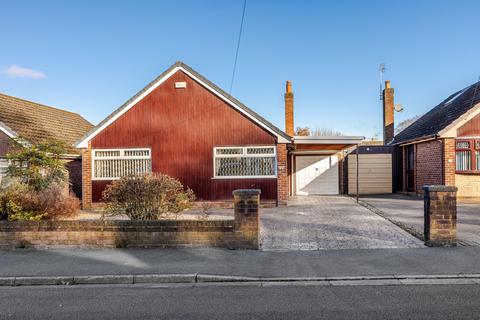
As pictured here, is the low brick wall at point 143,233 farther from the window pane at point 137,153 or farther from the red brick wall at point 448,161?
the red brick wall at point 448,161

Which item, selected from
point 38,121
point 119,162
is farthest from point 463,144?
point 38,121

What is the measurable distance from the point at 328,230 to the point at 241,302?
16.3ft

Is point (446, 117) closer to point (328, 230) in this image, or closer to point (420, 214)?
point (420, 214)

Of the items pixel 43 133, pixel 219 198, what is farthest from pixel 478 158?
pixel 43 133

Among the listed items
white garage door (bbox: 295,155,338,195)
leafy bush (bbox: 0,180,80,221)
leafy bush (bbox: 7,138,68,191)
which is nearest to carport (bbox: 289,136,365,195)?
white garage door (bbox: 295,155,338,195)

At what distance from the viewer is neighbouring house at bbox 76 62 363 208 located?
14.2 meters

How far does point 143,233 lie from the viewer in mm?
7660

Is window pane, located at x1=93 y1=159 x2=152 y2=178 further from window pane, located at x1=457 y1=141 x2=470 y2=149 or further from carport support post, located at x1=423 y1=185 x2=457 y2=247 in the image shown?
window pane, located at x1=457 y1=141 x2=470 y2=149

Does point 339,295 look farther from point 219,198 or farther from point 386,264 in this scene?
point 219,198

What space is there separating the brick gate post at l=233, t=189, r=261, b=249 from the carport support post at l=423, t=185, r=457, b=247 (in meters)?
3.51

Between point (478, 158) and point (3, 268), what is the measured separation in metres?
16.7

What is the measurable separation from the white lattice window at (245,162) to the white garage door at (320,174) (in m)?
5.99

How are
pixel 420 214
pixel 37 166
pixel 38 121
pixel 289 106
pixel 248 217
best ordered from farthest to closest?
pixel 289 106, pixel 38 121, pixel 37 166, pixel 420 214, pixel 248 217

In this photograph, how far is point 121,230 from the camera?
25.3ft
